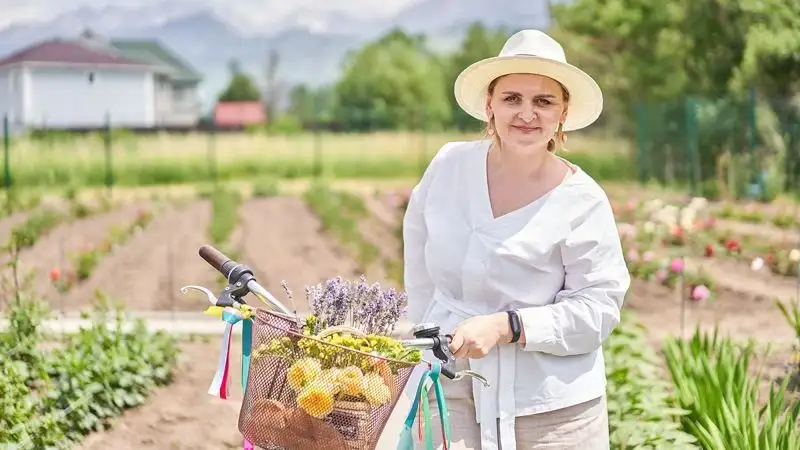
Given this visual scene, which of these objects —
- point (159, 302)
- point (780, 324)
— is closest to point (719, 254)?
point (780, 324)

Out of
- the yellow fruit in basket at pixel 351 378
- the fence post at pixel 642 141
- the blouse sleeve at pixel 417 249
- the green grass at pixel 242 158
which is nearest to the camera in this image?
the yellow fruit in basket at pixel 351 378

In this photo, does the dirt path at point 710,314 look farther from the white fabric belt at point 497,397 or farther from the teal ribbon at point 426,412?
the teal ribbon at point 426,412

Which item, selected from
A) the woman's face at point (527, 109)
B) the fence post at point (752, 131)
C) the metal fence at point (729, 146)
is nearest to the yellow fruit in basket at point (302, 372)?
the woman's face at point (527, 109)

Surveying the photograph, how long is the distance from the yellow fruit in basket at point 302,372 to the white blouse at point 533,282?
0.57 metres

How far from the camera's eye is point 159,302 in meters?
9.92

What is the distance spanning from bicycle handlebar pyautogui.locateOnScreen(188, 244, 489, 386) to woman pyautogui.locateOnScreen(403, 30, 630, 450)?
0.17 metres

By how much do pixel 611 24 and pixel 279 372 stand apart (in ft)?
77.8

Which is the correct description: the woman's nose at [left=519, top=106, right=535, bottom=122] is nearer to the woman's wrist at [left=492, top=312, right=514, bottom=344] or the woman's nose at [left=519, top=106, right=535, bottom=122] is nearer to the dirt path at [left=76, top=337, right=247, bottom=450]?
the woman's wrist at [left=492, top=312, right=514, bottom=344]

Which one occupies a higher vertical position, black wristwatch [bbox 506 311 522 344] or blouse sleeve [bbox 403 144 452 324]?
blouse sleeve [bbox 403 144 452 324]

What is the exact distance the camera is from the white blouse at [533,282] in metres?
3.15

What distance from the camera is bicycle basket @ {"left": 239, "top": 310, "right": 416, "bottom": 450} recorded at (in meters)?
2.67

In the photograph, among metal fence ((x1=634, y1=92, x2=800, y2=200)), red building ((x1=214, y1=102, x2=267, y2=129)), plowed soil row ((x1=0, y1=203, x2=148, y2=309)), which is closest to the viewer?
plowed soil row ((x1=0, y1=203, x2=148, y2=309))

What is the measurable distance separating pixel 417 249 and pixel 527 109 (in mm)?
475

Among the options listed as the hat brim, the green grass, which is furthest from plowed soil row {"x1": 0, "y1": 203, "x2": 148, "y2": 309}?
the green grass
